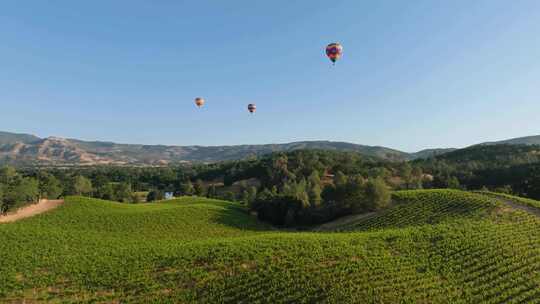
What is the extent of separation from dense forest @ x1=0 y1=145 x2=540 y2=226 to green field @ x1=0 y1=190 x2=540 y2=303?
59.1 ft

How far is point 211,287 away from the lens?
880 inches

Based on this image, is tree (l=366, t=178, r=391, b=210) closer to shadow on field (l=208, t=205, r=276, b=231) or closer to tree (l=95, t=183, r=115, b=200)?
shadow on field (l=208, t=205, r=276, b=231)

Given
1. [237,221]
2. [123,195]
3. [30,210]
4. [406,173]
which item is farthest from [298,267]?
[406,173]

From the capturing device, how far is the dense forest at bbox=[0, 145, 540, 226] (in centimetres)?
5575

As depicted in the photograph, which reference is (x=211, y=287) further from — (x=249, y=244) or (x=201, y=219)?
(x=201, y=219)

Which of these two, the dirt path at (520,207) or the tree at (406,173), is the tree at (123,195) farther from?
the tree at (406,173)

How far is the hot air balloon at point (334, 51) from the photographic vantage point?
45812 mm

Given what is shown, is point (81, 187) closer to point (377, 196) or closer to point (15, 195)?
point (15, 195)

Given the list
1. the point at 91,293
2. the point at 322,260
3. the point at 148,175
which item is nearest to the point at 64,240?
the point at 91,293

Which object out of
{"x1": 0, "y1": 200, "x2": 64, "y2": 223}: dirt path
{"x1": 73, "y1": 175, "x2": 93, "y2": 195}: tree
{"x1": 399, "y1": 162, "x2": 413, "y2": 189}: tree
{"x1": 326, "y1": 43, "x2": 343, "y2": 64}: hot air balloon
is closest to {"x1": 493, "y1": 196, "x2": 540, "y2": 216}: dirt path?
{"x1": 326, "y1": 43, "x2": 343, "y2": 64}: hot air balloon

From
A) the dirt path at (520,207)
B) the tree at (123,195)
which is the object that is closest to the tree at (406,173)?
the dirt path at (520,207)

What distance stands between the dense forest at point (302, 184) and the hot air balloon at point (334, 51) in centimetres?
2494

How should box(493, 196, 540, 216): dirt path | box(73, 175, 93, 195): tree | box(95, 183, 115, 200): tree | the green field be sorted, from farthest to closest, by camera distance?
box(73, 175, 93, 195): tree
box(95, 183, 115, 200): tree
box(493, 196, 540, 216): dirt path
the green field

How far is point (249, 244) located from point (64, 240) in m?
25.8
